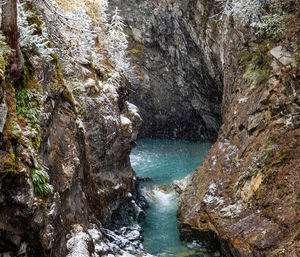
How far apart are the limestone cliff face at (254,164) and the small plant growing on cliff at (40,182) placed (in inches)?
212

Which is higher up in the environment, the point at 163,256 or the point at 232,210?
the point at 232,210

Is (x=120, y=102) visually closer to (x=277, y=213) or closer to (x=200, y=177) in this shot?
(x=200, y=177)

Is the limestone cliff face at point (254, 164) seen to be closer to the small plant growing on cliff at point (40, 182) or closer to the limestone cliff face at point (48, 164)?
the limestone cliff face at point (48, 164)

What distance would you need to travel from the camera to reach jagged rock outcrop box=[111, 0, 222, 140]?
1083 inches

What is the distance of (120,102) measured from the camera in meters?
15.2

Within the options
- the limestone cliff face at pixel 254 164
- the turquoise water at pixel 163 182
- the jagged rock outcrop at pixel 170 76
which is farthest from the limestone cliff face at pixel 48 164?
the jagged rock outcrop at pixel 170 76

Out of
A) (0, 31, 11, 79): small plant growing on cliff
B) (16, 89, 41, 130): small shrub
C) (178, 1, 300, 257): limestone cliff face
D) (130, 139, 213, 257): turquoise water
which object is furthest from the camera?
(130, 139, 213, 257): turquoise water

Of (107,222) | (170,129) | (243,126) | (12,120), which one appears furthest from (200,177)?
(170,129)

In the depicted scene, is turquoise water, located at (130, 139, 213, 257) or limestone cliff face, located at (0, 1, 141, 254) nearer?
limestone cliff face, located at (0, 1, 141, 254)

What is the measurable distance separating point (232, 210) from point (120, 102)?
348 inches

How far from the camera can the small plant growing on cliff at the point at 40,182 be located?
15.0 feet

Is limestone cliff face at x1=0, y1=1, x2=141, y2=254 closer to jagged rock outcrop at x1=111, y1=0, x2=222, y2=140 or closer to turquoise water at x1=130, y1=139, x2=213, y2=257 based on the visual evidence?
turquoise water at x1=130, y1=139, x2=213, y2=257

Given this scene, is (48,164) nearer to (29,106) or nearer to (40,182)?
(40,182)

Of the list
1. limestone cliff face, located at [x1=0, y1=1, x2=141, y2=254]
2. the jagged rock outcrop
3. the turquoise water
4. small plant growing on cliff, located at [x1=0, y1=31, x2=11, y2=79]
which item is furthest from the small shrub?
the jagged rock outcrop
